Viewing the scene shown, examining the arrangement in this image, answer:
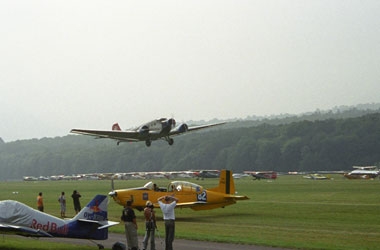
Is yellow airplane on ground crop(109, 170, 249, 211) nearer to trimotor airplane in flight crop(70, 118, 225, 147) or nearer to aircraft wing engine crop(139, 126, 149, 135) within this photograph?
trimotor airplane in flight crop(70, 118, 225, 147)

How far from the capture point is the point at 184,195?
36.0 m

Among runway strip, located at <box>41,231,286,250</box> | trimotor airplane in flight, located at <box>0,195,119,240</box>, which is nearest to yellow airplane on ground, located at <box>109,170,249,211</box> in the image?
runway strip, located at <box>41,231,286,250</box>

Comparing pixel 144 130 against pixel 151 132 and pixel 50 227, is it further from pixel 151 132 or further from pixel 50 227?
pixel 50 227

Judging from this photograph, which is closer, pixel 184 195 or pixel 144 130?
pixel 184 195

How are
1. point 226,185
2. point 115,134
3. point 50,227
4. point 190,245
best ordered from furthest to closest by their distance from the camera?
1. point 115,134
2. point 226,185
3. point 190,245
4. point 50,227

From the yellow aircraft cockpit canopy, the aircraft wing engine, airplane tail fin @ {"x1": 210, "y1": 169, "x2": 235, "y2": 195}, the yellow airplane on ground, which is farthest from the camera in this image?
the aircraft wing engine

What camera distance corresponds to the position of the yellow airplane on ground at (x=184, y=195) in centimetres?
3494

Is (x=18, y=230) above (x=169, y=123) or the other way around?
the other way around

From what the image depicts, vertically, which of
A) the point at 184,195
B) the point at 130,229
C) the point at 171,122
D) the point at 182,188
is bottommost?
the point at 130,229

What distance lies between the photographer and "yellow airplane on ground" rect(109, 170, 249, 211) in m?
34.9

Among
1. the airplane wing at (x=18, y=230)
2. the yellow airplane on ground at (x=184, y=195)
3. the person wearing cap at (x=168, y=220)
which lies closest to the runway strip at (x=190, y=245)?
the person wearing cap at (x=168, y=220)

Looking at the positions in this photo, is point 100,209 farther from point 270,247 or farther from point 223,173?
point 223,173

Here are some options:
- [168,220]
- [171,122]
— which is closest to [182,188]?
[168,220]

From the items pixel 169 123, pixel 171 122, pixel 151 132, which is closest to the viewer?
pixel 169 123
